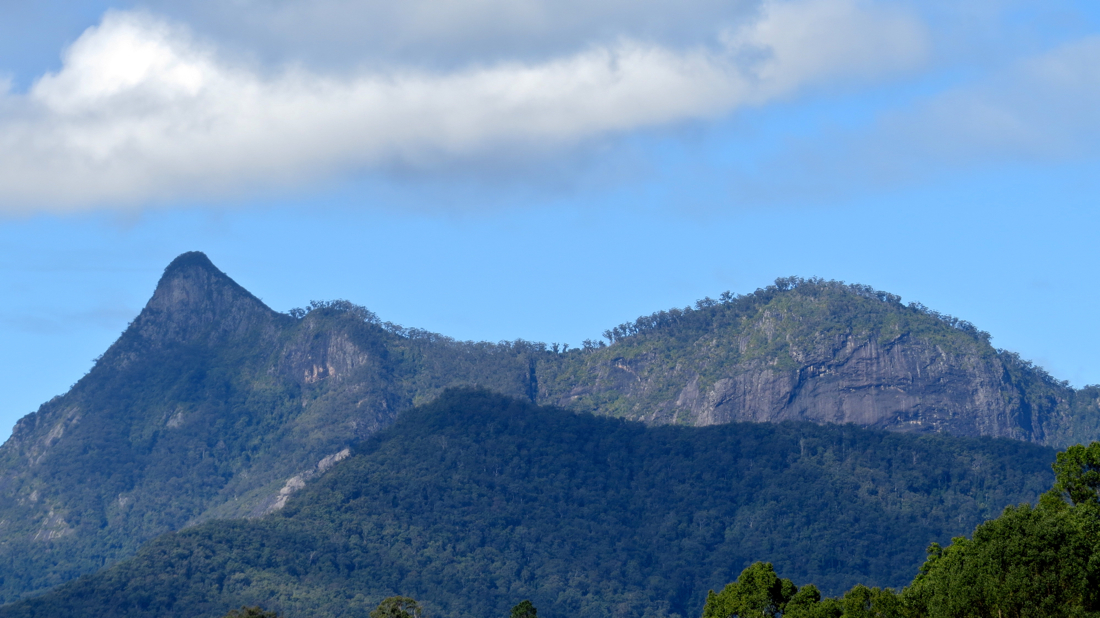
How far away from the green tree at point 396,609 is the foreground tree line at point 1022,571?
3872cm

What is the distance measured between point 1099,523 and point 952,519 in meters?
131

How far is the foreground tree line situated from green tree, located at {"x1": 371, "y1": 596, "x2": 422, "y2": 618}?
38.7 metres

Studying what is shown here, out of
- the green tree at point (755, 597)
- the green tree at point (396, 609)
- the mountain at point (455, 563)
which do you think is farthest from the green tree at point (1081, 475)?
the mountain at point (455, 563)

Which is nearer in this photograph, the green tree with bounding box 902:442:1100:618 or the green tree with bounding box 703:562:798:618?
the green tree with bounding box 902:442:1100:618

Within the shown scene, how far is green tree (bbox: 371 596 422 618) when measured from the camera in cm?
11512

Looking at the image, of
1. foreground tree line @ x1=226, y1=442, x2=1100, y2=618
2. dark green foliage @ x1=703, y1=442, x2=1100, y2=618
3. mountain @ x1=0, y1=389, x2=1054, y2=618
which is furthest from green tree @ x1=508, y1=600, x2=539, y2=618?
mountain @ x1=0, y1=389, x2=1054, y2=618

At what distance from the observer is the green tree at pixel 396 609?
115125 mm

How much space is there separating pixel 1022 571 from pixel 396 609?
56752 mm

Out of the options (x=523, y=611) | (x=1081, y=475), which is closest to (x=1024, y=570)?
(x=1081, y=475)

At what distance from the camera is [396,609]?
11588 centimetres

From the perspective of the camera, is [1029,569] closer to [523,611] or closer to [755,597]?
[755,597]

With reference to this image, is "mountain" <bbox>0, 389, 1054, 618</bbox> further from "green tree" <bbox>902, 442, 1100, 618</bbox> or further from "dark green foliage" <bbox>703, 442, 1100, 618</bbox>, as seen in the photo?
"green tree" <bbox>902, 442, 1100, 618</bbox>

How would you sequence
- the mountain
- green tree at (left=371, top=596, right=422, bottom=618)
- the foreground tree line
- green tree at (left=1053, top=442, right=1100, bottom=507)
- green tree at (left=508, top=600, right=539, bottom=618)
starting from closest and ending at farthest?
the foreground tree line
green tree at (left=1053, top=442, right=1100, bottom=507)
green tree at (left=508, top=600, right=539, bottom=618)
green tree at (left=371, top=596, right=422, bottom=618)
the mountain

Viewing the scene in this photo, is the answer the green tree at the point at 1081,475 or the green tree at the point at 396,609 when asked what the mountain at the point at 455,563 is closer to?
the green tree at the point at 396,609
